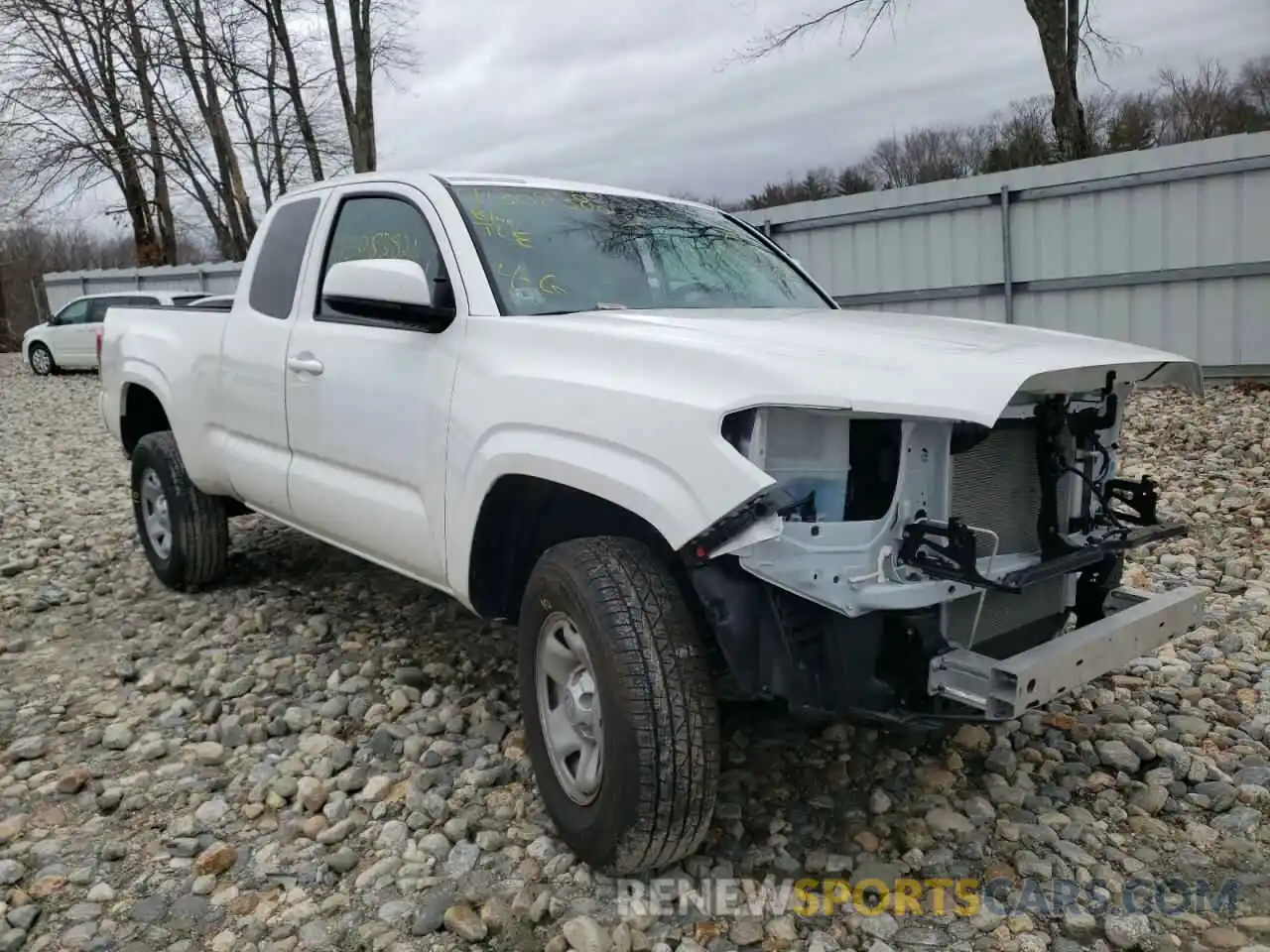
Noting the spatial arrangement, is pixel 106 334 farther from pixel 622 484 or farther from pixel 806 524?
pixel 806 524

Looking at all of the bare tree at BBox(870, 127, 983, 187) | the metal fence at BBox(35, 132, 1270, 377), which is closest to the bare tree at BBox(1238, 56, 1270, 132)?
the bare tree at BBox(870, 127, 983, 187)

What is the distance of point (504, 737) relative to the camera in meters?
3.50

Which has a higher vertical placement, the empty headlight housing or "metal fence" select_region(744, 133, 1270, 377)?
"metal fence" select_region(744, 133, 1270, 377)

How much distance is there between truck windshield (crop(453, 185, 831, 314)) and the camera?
3289 mm

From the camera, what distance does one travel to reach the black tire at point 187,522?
196 inches

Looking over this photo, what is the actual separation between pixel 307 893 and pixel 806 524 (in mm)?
1656

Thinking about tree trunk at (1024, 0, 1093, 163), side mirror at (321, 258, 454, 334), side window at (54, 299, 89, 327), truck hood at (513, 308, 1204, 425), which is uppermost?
tree trunk at (1024, 0, 1093, 163)

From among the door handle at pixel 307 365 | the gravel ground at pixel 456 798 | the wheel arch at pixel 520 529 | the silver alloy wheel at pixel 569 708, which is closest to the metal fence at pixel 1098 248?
the gravel ground at pixel 456 798

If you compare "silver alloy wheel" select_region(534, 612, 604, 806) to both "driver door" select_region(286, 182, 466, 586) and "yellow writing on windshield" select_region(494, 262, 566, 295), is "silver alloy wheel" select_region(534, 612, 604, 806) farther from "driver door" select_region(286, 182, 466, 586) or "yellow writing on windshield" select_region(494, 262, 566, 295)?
"yellow writing on windshield" select_region(494, 262, 566, 295)

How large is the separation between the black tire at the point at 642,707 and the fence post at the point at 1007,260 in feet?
28.1

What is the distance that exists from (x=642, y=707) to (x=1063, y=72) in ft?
41.3

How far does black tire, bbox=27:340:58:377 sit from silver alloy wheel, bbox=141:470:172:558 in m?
16.9

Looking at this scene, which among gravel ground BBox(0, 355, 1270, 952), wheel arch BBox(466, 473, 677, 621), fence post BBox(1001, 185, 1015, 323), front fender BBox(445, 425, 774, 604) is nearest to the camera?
front fender BBox(445, 425, 774, 604)

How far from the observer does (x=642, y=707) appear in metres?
2.39
